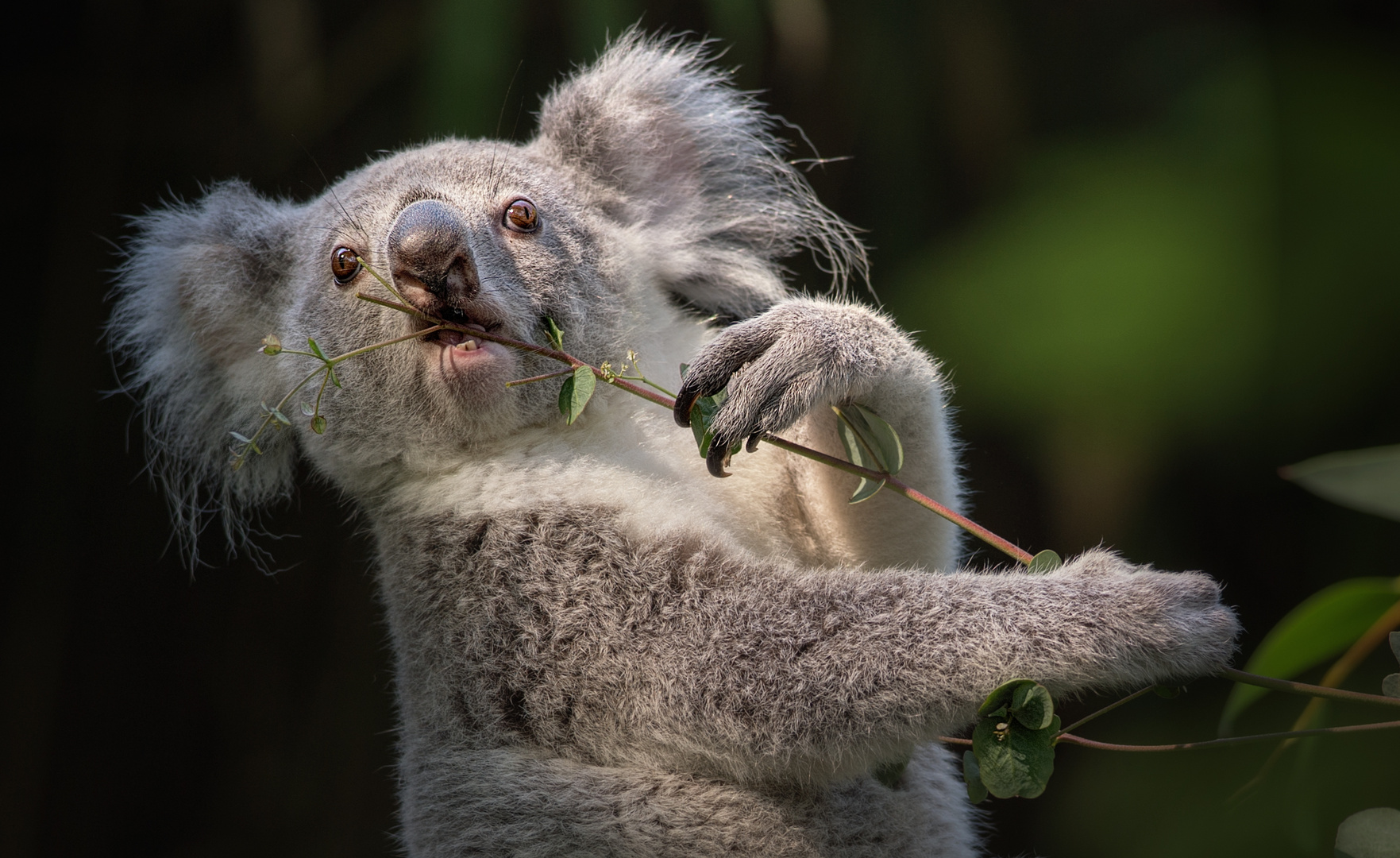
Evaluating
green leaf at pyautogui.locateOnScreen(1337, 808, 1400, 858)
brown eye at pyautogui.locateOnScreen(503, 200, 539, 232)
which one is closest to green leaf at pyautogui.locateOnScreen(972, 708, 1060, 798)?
green leaf at pyautogui.locateOnScreen(1337, 808, 1400, 858)

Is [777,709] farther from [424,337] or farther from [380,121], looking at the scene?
[380,121]

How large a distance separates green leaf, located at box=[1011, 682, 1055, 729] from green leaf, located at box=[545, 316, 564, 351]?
2.35ft

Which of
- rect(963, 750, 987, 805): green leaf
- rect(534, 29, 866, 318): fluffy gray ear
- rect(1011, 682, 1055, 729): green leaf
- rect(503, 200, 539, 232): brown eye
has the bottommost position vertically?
rect(963, 750, 987, 805): green leaf

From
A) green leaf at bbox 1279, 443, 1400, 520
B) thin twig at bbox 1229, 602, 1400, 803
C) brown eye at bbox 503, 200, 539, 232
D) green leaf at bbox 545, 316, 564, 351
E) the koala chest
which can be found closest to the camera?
green leaf at bbox 1279, 443, 1400, 520

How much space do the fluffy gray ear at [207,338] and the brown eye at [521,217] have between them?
452 mm

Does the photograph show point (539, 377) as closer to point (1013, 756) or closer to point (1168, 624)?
point (1013, 756)

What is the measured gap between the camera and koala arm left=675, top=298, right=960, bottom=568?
1202 millimetres

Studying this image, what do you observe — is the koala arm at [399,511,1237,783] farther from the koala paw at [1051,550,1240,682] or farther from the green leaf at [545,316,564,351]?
the green leaf at [545,316,564,351]

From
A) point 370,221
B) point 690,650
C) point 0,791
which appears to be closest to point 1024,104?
point 370,221

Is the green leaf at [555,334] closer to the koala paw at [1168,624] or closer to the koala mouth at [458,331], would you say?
the koala mouth at [458,331]

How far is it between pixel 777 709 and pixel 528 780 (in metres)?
0.35

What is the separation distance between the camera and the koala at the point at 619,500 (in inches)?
45.1

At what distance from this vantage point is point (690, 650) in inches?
47.7

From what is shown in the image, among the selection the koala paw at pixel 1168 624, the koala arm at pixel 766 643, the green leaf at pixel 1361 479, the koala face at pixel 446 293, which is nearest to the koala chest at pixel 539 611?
the koala arm at pixel 766 643
